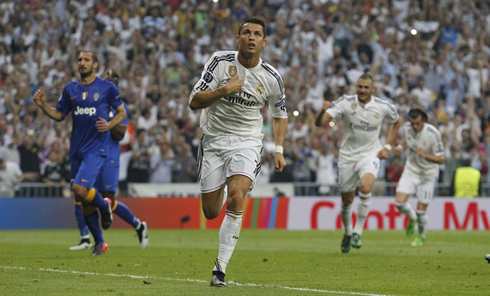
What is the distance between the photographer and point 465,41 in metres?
29.7

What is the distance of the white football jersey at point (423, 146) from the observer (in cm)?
1803

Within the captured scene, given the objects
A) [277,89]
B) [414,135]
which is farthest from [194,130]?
[277,89]

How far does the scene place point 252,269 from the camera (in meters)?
10.8

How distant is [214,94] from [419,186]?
35.6ft

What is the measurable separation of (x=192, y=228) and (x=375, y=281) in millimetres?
15083

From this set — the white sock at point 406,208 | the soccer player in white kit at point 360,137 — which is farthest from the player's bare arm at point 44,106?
the white sock at point 406,208

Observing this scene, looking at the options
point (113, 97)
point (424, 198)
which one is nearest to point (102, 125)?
point (113, 97)

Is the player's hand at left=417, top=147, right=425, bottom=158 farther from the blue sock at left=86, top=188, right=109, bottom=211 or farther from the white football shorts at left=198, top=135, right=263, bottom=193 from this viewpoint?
the white football shorts at left=198, top=135, right=263, bottom=193

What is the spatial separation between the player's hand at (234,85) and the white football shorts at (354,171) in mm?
6621

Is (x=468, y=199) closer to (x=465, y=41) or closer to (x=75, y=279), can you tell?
(x=465, y=41)

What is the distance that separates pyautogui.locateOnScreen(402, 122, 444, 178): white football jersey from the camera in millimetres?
18031

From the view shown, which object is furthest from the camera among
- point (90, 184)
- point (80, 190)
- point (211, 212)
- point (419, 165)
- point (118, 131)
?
point (419, 165)

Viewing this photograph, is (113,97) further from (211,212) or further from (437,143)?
(437,143)

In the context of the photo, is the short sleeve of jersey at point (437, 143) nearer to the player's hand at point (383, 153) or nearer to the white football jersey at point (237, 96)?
the player's hand at point (383, 153)
